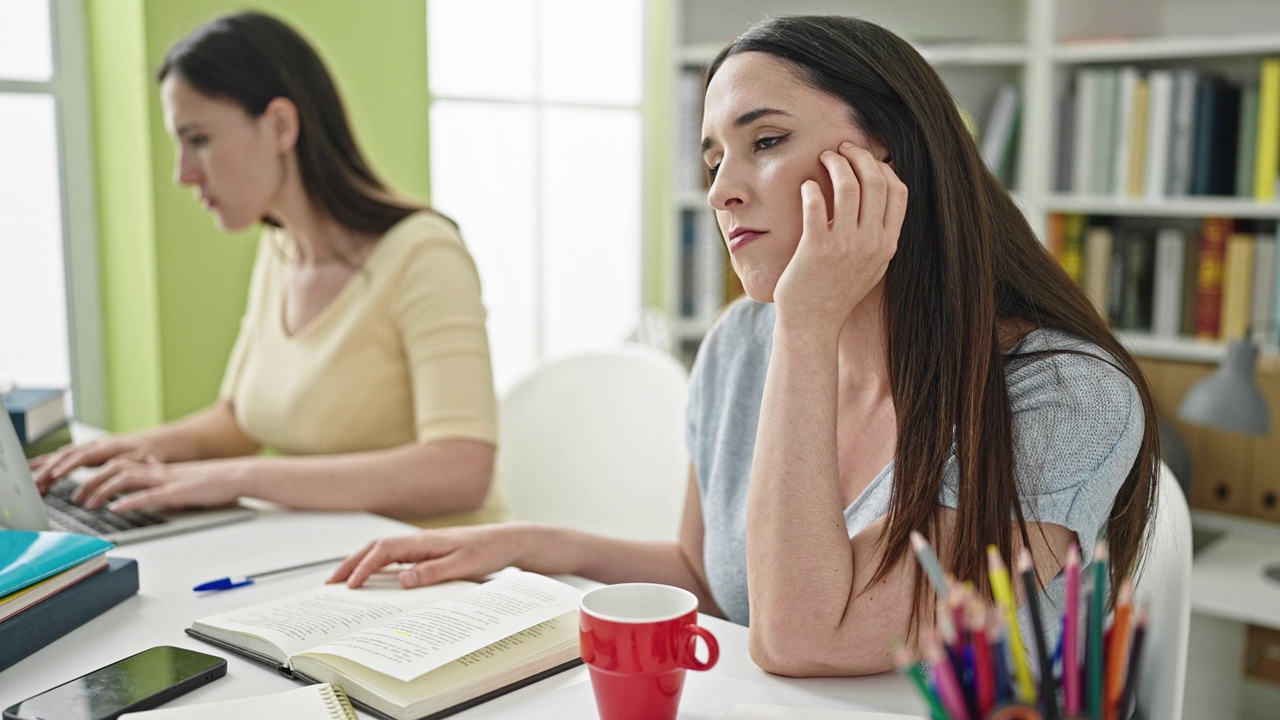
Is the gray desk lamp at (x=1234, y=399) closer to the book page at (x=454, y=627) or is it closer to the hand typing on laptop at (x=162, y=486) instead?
the book page at (x=454, y=627)

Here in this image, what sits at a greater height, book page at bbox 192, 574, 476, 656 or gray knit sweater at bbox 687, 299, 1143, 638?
gray knit sweater at bbox 687, 299, 1143, 638

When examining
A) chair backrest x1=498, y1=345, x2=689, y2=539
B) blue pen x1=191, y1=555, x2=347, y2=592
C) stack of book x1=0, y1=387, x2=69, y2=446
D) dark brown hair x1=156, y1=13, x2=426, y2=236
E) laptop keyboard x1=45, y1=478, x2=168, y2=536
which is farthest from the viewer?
chair backrest x1=498, y1=345, x2=689, y2=539

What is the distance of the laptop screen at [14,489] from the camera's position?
1.17 meters

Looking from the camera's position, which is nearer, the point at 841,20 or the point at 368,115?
the point at 841,20

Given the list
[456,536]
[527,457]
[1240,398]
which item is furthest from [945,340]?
[1240,398]

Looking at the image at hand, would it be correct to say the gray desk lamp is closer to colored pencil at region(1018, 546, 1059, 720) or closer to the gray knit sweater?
the gray knit sweater

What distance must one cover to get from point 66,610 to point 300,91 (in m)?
0.98

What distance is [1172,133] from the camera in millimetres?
2398

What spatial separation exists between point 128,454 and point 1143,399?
52.6 inches

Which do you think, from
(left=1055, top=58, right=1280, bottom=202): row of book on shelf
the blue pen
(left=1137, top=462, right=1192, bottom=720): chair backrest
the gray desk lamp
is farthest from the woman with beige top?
(left=1055, top=58, right=1280, bottom=202): row of book on shelf

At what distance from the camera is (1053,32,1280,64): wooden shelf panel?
7.45 ft

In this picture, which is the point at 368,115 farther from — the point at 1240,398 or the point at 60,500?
the point at 1240,398

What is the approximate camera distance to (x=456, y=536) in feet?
3.72

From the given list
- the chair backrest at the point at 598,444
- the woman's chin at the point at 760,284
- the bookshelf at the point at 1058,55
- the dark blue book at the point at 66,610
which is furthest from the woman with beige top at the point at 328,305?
the bookshelf at the point at 1058,55
